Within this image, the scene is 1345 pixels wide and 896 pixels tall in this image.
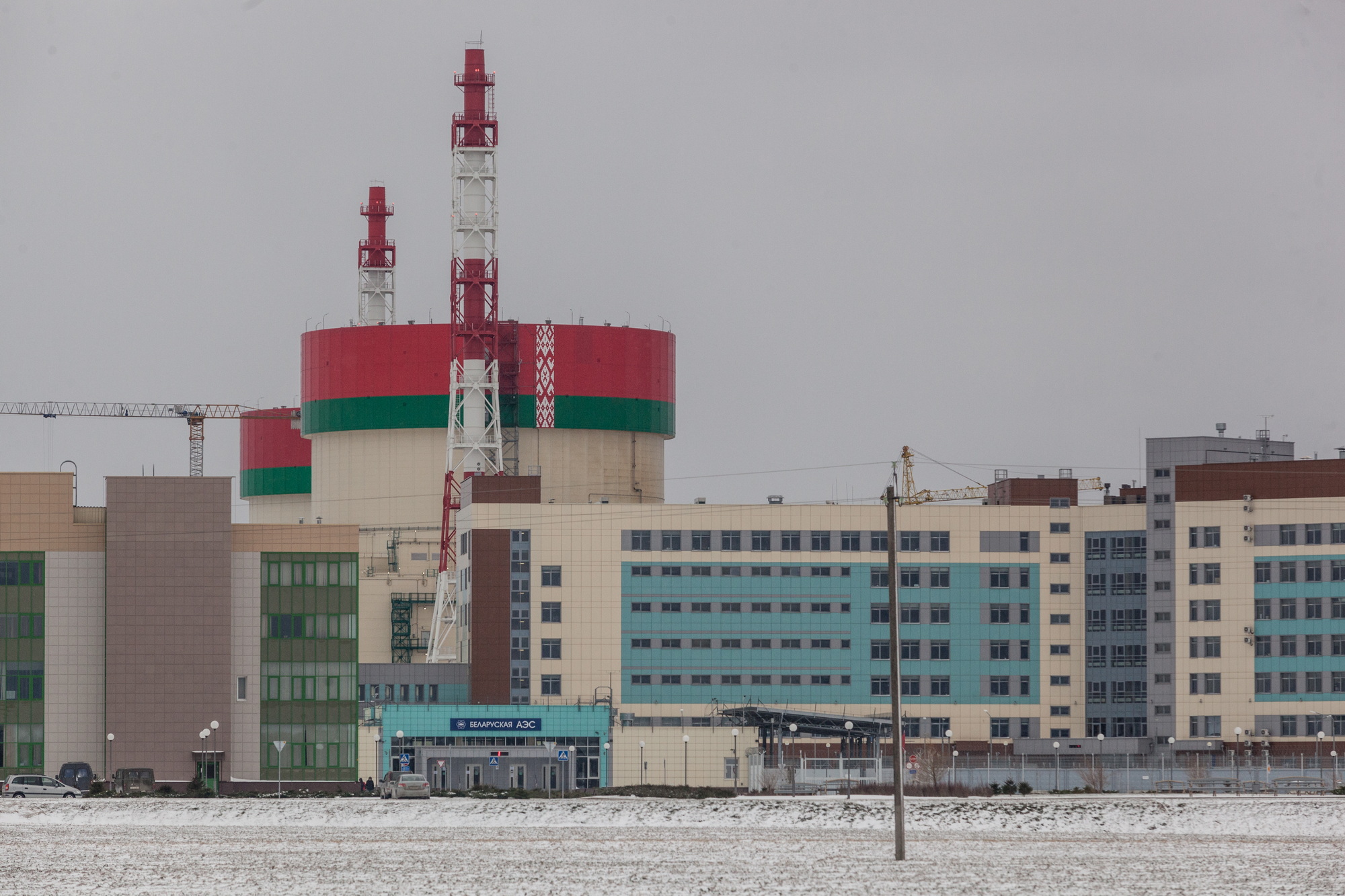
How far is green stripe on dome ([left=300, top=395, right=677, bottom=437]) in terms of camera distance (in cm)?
18700

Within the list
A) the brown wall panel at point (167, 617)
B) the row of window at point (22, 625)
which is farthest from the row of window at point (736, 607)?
the row of window at point (22, 625)

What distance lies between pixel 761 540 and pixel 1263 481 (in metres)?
36.9

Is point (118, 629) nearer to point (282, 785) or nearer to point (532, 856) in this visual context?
point (282, 785)

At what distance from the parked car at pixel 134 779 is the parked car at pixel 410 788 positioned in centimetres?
3036

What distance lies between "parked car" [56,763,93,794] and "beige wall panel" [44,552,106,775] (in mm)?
2903

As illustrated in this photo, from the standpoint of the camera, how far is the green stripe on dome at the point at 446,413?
7362 inches

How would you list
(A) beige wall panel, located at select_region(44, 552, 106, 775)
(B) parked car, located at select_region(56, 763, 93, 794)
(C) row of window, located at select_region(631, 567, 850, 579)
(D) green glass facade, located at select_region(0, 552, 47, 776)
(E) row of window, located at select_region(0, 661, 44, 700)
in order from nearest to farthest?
(B) parked car, located at select_region(56, 763, 93, 794)
(D) green glass facade, located at select_region(0, 552, 47, 776)
(A) beige wall panel, located at select_region(44, 552, 106, 775)
(E) row of window, located at select_region(0, 661, 44, 700)
(C) row of window, located at select_region(631, 567, 850, 579)

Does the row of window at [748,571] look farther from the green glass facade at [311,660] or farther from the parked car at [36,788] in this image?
the parked car at [36,788]

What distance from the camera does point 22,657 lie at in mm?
157625

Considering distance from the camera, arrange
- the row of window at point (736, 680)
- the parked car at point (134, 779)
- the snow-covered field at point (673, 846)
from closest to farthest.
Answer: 1. the snow-covered field at point (673, 846)
2. the parked car at point (134, 779)
3. the row of window at point (736, 680)

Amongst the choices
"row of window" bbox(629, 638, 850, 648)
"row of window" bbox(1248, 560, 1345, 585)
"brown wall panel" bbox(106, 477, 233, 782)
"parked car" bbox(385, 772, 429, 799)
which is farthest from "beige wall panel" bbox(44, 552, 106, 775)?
"row of window" bbox(1248, 560, 1345, 585)

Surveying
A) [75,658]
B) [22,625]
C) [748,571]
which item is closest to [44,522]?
[22,625]

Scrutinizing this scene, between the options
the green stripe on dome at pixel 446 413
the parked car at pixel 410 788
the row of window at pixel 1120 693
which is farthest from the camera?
the green stripe on dome at pixel 446 413

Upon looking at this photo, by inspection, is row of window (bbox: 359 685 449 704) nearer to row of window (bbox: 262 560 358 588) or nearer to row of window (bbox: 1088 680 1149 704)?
row of window (bbox: 262 560 358 588)
